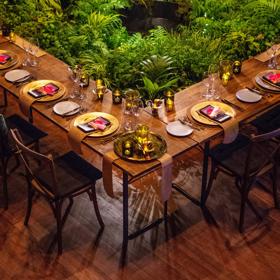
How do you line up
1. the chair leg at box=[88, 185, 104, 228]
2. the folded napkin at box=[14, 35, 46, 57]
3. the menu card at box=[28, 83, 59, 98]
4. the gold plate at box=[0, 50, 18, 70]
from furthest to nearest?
the folded napkin at box=[14, 35, 46, 57] → the gold plate at box=[0, 50, 18, 70] → the menu card at box=[28, 83, 59, 98] → the chair leg at box=[88, 185, 104, 228]

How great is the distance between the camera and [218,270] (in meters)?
4.50

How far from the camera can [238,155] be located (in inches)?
192

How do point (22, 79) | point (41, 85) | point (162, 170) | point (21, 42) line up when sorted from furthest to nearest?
point (21, 42) → point (22, 79) → point (41, 85) → point (162, 170)

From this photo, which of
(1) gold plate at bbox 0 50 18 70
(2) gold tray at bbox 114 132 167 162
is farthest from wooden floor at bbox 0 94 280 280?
(1) gold plate at bbox 0 50 18 70

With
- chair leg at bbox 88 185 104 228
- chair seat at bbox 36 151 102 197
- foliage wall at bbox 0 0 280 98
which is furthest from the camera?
foliage wall at bbox 0 0 280 98

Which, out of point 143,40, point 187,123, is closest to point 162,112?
point 187,123

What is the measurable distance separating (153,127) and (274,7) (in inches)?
122

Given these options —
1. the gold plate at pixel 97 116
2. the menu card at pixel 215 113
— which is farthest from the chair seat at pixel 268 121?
the gold plate at pixel 97 116

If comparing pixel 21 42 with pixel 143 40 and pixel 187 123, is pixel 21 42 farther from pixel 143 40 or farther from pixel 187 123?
pixel 187 123

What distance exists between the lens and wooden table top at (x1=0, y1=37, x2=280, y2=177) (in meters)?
4.42

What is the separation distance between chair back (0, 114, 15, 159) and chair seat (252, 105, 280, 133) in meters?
2.13

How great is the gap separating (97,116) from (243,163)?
121cm

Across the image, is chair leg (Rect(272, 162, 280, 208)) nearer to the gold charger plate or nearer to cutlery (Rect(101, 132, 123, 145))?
the gold charger plate

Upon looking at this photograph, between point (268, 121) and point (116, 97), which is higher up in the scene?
point (116, 97)
